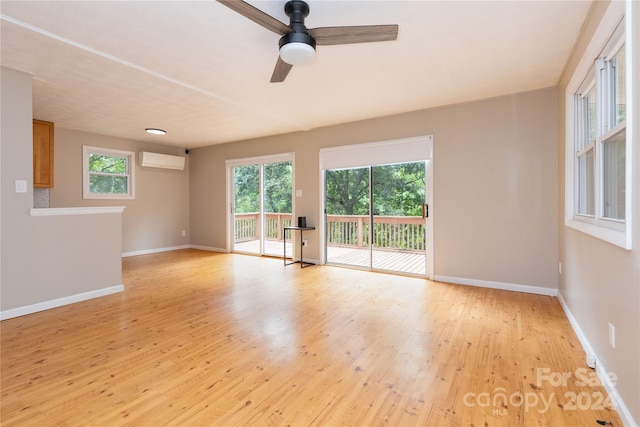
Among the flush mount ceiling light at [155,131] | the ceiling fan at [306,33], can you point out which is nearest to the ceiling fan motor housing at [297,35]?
the ceiling fan at [306,33]

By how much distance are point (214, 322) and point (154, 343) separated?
0.54 meters

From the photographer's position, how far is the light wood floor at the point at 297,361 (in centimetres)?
158

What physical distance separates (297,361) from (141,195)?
5.93m

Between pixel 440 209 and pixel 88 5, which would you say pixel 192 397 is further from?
pixel 440 209

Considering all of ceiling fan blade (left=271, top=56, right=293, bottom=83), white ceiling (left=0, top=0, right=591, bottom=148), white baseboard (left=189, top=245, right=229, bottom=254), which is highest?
white ceiling (left=0, top=0, right=591, bottom=148)

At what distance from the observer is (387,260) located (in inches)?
202

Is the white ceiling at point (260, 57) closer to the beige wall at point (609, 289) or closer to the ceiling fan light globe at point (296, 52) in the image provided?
the ceiling fan light globe at point (296, 52)

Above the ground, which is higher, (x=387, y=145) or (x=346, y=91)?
(x=346, y=91)

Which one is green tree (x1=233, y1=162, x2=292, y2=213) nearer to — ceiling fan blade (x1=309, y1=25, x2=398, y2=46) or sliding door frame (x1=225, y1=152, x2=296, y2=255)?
sliding door frame (x1=225, y1=152, x2=296, y2=255)

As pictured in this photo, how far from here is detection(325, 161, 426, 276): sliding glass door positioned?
15.0 feet

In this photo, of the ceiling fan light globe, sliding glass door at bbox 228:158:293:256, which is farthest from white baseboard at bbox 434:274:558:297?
the ceiling fan light globe

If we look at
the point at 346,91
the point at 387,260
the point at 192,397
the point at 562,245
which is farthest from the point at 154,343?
the point at 562,245

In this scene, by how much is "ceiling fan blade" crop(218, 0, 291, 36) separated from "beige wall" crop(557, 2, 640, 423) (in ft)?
6.04

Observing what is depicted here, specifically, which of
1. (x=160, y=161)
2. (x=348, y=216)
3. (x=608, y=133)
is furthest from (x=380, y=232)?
(x=160, y=161)
